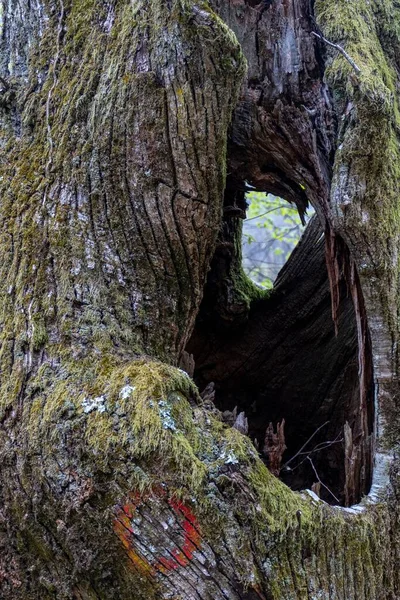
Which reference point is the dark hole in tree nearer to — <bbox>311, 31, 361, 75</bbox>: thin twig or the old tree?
the old tree

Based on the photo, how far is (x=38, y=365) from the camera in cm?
213

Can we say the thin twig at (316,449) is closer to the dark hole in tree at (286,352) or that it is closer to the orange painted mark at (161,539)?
the dark hole in tree at (286,352)

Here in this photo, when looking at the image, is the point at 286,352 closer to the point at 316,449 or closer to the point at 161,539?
the point at 316,449

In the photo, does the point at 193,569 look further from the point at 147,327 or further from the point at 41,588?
the point at 147,327

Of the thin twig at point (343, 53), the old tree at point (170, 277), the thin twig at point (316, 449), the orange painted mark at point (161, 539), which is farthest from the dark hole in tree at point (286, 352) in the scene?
the orange painted mark at point (161, 539)

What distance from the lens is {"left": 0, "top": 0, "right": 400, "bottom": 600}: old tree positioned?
190 centimetres

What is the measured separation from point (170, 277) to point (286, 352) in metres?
1.53

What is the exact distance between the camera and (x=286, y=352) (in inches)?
149

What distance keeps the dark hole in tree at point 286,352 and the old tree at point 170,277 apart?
0.19m

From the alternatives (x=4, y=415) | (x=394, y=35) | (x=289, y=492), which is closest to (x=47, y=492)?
(x=4, y=415)

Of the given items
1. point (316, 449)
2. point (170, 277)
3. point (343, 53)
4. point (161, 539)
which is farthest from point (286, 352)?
point (161, 539)

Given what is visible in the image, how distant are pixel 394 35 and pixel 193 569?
9.24 feet

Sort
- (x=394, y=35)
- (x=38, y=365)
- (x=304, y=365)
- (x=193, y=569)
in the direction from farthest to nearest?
(x=304, y=365), (x=394, y=35), (x=38, y=365), (x=193, y=569)

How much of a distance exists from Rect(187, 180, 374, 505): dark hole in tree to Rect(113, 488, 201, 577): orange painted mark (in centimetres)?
170
